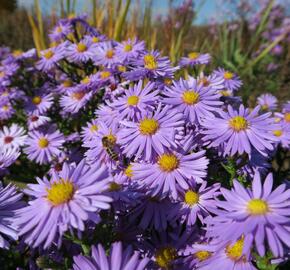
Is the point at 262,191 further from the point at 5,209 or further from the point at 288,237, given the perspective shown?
the point at 5,209

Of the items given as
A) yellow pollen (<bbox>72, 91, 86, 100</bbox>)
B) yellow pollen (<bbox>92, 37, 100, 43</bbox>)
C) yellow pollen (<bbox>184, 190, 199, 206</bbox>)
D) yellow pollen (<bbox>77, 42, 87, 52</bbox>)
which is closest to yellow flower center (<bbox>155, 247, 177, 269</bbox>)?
yellow pollen (<bbox>184, 190, 199, 206</bbox>)

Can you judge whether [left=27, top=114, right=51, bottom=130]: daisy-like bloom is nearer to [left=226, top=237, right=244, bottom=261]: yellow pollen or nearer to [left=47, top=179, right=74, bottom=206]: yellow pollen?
[left=47, top=179, right=74, bottom=206]: yellow pollen

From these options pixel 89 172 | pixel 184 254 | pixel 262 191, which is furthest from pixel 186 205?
pixel 89 172

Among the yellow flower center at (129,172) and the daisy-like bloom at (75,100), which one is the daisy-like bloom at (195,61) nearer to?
the daisy-like bloom at (75,100)

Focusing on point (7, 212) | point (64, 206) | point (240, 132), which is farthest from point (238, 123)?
point (7, 212)

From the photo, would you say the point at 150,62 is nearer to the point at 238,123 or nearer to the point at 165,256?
the point at 238,123

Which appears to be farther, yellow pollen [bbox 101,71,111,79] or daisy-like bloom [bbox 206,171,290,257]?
yellow pollen [bbox 101,71,111,79]

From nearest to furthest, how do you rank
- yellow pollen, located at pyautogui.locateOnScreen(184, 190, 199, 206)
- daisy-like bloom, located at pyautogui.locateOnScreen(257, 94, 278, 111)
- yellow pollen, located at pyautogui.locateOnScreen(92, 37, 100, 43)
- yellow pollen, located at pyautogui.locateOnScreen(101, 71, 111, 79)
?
1. yellow pollen, located at pyautogui.locateOnScreen(184, 190, 199, 206)
2. yellow pollen, located at pyautogui.locateOnScreen(101, 71, 111, 79)
3. yellow pollen, located at pyautogui.locateOnScreen(92, 37, 100, 43)
4. daisy-like bloom, located at pyautogui.locateOnScreen(257, 94, 278, 111)
